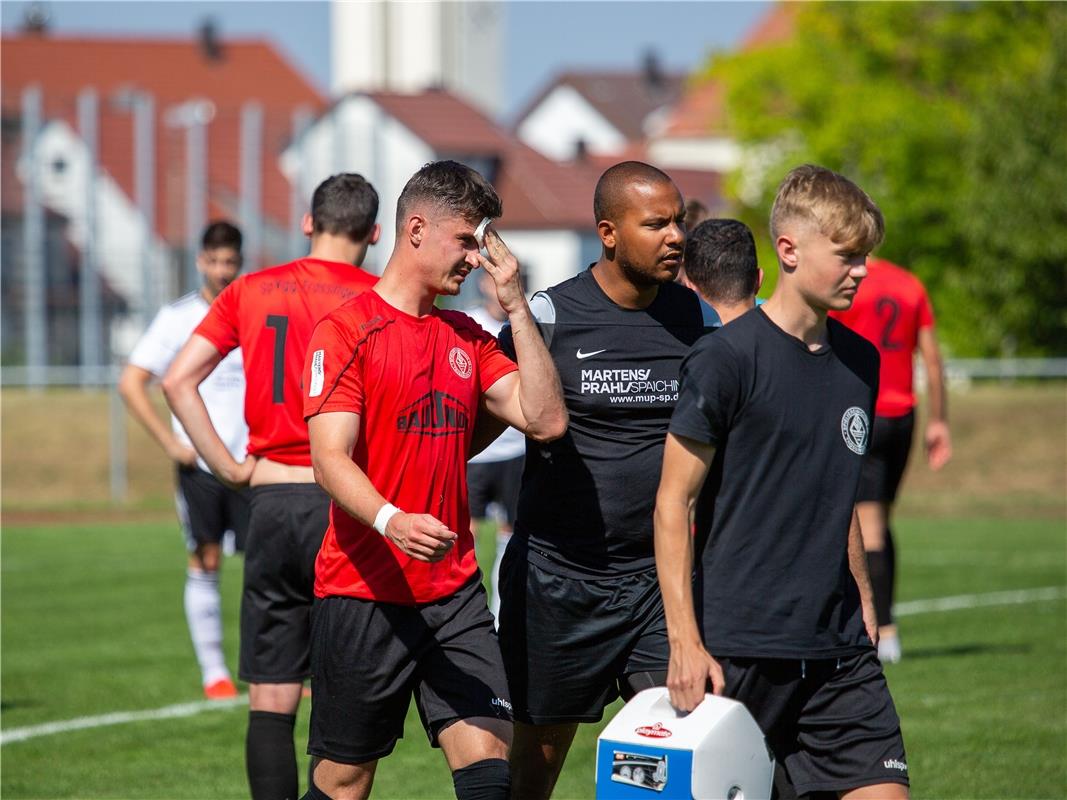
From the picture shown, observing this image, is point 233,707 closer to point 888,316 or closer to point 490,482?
point 490,482

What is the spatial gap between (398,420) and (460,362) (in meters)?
0.28

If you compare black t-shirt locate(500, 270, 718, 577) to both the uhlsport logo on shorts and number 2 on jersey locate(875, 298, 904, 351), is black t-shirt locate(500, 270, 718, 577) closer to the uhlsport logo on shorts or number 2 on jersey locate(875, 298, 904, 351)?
the uhlsport logo on shorts

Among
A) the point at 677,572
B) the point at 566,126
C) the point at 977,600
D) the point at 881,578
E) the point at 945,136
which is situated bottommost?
the point at 977,600

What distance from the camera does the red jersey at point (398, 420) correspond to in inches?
189

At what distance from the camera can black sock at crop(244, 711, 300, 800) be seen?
6012mm

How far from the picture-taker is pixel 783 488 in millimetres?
4352

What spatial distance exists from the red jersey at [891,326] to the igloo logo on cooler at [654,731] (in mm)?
6173

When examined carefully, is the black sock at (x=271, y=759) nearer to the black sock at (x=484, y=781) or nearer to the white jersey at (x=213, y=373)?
the black sock at (x=484, y=781)

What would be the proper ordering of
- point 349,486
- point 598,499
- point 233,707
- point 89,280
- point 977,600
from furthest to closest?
point 89,280
point 977,600
point 233,707
point 598,499
point 349,486

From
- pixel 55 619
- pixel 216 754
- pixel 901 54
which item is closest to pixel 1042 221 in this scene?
pixel 901 54

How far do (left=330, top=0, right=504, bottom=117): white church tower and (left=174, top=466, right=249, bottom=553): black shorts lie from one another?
3289 inches

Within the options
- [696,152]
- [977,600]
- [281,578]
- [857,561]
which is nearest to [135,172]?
[977,600]

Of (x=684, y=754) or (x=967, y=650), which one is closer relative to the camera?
(x=684, y=754)

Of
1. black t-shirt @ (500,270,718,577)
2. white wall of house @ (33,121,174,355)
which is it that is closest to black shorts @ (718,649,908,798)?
black t-shirt @ (500,270,718,577)
